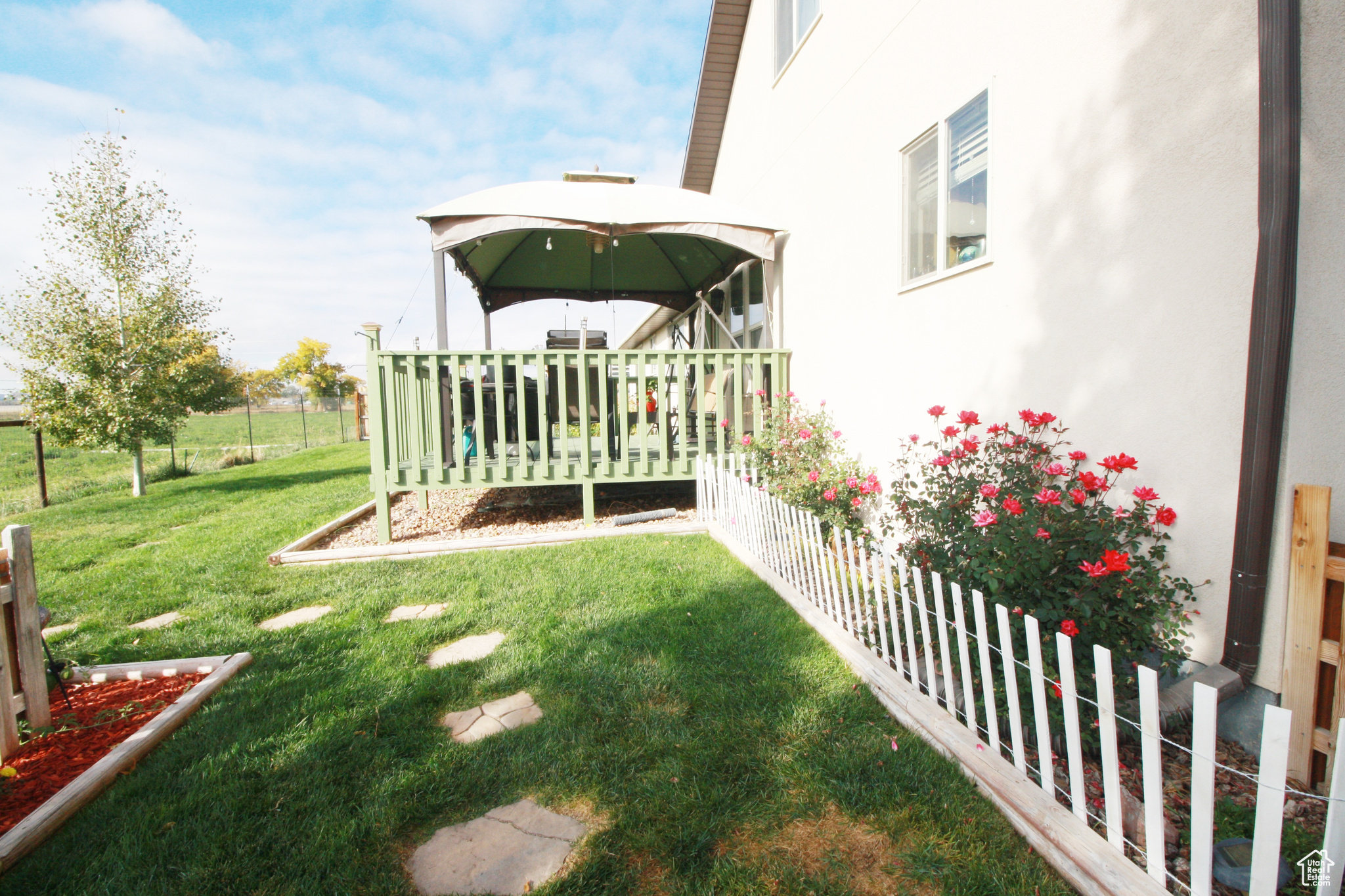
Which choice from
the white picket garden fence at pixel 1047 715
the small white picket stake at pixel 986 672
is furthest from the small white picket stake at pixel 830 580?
the small white picket stake at pixel 986 672

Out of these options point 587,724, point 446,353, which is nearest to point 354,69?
point 446,353

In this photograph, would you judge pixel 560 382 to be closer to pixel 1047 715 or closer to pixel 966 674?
pixel 966 674

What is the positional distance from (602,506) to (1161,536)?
5.16m

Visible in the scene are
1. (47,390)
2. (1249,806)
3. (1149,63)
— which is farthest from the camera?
(47,390)

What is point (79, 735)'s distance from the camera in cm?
234

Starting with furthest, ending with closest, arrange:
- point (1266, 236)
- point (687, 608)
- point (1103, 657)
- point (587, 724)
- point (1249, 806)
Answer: point (687, 608) < point (587, 724) < point (1266, 236) < point (1249, 806) < point (1103, 657)

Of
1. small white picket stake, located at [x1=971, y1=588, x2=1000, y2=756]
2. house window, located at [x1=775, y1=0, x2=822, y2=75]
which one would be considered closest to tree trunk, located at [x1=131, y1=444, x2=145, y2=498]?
house window, located at [x1=775, y1=0, x2=822, y2=75]

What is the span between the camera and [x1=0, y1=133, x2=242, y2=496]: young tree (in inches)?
337

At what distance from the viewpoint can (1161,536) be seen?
7.59 ft

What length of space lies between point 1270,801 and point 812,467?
4.01 metres

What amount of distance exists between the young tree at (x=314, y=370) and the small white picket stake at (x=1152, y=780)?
59.5 metres

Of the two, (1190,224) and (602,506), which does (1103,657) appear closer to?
(1190,224)

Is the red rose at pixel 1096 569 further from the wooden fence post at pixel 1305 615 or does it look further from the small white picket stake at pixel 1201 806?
the small white picket stake at pixel 1201 806

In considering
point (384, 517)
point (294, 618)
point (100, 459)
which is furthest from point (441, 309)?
point (100, 459)
